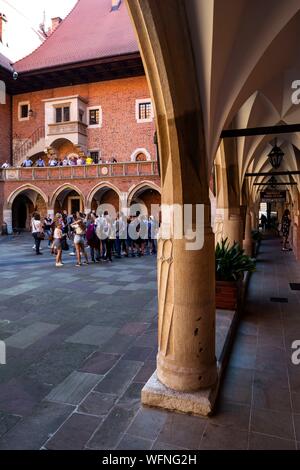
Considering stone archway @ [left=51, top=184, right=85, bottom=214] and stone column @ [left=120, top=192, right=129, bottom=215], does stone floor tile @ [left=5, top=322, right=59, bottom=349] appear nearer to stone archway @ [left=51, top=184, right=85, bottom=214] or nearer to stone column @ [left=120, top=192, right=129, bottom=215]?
stone column @ [left=120, top=192, right=129, bottom=215]

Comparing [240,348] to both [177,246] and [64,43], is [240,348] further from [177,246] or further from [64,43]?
[64,43]

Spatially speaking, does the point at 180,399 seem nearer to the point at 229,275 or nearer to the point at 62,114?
the point at 229,275

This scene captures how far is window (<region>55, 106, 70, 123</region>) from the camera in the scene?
1030 inches

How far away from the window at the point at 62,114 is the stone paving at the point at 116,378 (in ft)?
72.7

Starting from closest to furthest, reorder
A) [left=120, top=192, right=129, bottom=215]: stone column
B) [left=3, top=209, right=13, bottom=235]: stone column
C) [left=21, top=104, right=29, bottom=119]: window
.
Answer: [left=120, top=192, right=129, bottom=215]: stone column
[left=3, top=209, right=13, bottom=235]: stone column
[left=21, top=104, right=29, bottom=119]: window

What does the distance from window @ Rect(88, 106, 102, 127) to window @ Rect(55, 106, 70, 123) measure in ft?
5.63

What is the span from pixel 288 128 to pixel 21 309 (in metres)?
5.32

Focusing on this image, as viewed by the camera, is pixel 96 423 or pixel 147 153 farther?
pixel 147 153

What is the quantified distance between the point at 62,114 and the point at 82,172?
677cm

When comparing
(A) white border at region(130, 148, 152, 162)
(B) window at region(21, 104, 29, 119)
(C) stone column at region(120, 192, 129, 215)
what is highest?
(B) window at region(21, 104, 29, 119)

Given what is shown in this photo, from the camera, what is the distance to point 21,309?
19.4ft

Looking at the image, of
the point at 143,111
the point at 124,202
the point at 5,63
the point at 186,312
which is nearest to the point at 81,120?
the point at 143,111

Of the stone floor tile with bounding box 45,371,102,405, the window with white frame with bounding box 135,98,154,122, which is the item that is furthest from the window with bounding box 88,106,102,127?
the stone floor tile with bounding box 45,371,102,405
